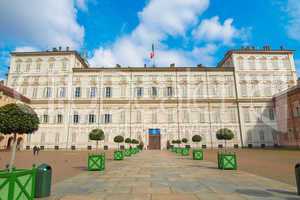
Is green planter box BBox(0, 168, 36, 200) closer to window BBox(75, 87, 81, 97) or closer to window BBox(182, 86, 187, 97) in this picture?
window BBox(182, 86, 187, 97)

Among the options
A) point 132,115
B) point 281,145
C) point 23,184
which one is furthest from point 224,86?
point 23,184

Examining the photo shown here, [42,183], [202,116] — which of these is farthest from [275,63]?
[42,183]

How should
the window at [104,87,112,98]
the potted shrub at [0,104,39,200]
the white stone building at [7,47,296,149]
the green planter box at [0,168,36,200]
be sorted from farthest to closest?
the window at [104,87,112,98], the white stone building at [7,47,296,149], the potted shrub at [0,104,39,200], the green planter box at [0,168,36,200]

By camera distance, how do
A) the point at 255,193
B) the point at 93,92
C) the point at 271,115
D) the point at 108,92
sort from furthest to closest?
1. the point at 108,92
2. the point at 93,92
3. the point at 271,115
4. the point at 255,193

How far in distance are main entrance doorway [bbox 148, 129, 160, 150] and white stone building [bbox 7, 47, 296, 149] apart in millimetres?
366

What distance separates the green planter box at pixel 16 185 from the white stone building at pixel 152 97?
109 feet

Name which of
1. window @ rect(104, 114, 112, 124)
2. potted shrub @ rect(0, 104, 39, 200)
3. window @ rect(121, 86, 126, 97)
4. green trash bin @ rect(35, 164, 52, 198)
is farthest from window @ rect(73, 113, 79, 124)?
green trash bin @ rect(35, 164, 52, 198)

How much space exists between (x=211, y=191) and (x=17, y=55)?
45.7 metres

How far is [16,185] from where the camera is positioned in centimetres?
400

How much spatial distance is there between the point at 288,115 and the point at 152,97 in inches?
943

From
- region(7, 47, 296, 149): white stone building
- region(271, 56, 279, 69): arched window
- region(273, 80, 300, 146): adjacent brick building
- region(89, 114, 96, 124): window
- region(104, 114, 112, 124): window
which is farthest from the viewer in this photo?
region(271, 56, 279, 69): arched window

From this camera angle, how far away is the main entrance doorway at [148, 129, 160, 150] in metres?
37.7

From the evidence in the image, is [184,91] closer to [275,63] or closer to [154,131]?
[154,131]

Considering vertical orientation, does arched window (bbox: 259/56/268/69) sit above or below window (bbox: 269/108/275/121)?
above
